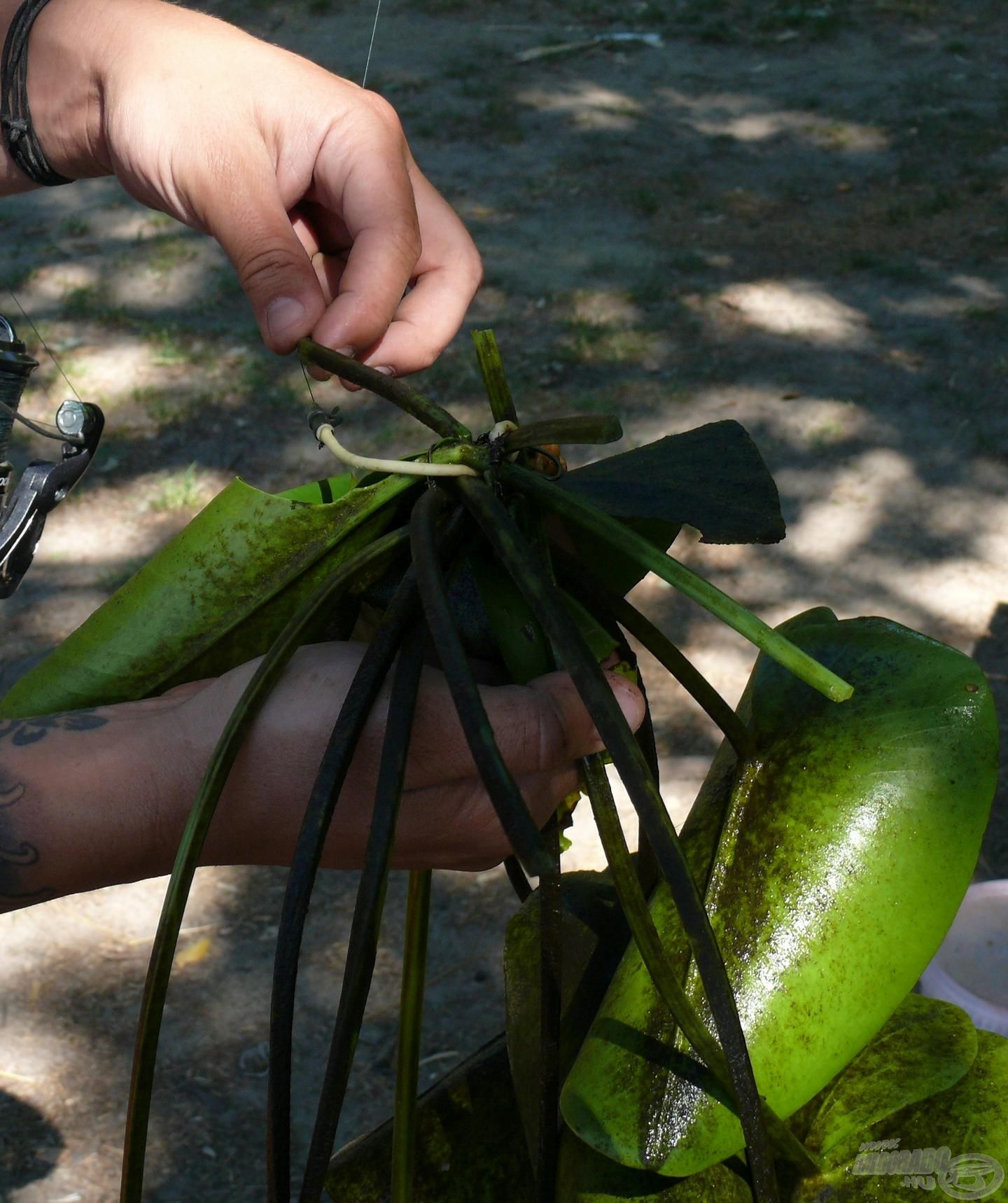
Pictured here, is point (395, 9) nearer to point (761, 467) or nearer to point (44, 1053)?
point (44, 1053)

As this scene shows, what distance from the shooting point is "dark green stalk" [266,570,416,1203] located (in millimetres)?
636

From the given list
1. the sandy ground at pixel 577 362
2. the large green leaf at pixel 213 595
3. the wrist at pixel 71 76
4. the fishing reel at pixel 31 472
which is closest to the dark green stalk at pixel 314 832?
the large green leaf at pixel 213 595

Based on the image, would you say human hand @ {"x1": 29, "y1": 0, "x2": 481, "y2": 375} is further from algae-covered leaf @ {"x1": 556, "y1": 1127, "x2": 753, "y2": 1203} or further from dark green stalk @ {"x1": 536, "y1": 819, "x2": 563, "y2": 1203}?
algae-covered leaf @ {"x1": 556, "y1": 1127, "x2": 753, "y2": 1203}

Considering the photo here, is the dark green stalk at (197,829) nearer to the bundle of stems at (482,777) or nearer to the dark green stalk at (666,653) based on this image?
the bundle of stems at (482,777)

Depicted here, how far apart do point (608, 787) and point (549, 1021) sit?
0.14 metres

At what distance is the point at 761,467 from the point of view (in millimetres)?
733

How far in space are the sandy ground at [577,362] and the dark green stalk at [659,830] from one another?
A: 3.90ft

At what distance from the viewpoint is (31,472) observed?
0.98 meters

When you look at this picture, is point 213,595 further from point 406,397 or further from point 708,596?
point 708,596

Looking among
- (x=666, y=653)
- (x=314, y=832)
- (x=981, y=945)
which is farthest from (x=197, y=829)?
(x=981, y=945)

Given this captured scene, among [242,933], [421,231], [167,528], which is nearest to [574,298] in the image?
[167,528]

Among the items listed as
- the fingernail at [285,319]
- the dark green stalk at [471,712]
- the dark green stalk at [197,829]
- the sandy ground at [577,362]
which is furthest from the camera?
the sandy ground at [577,362]

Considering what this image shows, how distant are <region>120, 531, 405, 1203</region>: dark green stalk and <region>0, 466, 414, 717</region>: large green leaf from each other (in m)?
0.08

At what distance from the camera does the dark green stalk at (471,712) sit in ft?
1.81
